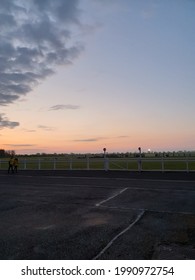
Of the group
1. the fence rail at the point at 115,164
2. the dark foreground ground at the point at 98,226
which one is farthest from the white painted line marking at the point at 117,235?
the fence rail at the point at 115,164

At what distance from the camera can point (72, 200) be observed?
46.1ft

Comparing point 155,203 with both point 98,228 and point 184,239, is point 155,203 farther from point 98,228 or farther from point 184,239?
point 184,239

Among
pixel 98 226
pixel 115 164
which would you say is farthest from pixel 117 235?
pixel 115 164

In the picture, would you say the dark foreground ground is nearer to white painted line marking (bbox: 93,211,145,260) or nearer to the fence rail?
white painted line marking (bbox: 93,211,145,260)

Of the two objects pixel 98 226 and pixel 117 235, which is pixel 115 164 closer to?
pixel 98 226

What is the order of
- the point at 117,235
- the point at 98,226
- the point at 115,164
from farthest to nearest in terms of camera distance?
the point at 115,164 < the point at 98,226 < the point at 117,235

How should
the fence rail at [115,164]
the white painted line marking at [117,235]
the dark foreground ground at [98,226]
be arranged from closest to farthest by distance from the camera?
the white painted line marking at [117,235] < the dark foreground ground at [98,226] < the fence rail at [115,164]

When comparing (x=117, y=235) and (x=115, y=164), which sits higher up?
(x=115, y=164)

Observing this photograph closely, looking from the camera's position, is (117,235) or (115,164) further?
(115,164)

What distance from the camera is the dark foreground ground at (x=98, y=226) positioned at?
701 centimetres

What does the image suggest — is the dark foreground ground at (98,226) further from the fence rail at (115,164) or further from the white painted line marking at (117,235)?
the fence rail at (115,164)

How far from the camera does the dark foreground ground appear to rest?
23.0ft

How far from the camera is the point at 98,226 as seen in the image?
936 cm
